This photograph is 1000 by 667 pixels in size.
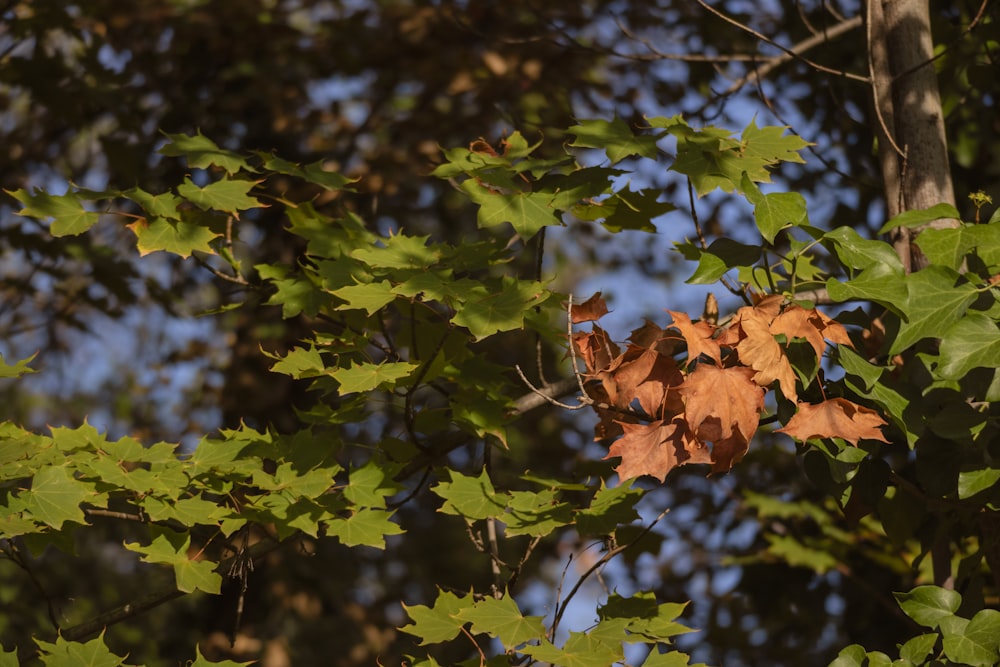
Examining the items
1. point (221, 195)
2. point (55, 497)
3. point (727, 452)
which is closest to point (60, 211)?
point (221, 195)

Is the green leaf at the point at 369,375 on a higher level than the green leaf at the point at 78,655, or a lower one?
higher

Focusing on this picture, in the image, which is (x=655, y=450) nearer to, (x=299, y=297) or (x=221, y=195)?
(x=299, y=297)

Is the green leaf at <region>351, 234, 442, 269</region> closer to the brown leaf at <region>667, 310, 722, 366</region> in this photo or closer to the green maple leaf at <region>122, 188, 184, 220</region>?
the green maple leaf at <region>122, 188, 184, 220</region>

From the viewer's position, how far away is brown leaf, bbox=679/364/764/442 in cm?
167

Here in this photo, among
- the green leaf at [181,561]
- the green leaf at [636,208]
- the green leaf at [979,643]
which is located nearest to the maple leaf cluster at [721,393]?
the green leaf at [979,643]

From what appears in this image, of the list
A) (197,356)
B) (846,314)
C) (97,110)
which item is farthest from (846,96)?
(197,356)

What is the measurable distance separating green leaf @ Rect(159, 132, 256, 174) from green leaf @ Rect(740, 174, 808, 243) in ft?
3.67

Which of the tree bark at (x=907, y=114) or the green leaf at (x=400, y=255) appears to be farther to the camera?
the tree bark at (x=907, y=114)

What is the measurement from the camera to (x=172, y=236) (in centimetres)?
221

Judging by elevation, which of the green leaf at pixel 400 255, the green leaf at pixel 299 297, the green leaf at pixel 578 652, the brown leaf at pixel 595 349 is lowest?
the green leaf at pixel 578 652

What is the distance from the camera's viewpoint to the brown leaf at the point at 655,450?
171 centimetres

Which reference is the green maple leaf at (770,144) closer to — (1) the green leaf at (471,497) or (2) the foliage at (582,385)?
(2) the foliage at (582,385)

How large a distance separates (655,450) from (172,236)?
115 cm

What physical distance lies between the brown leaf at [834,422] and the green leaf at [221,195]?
1214mm
